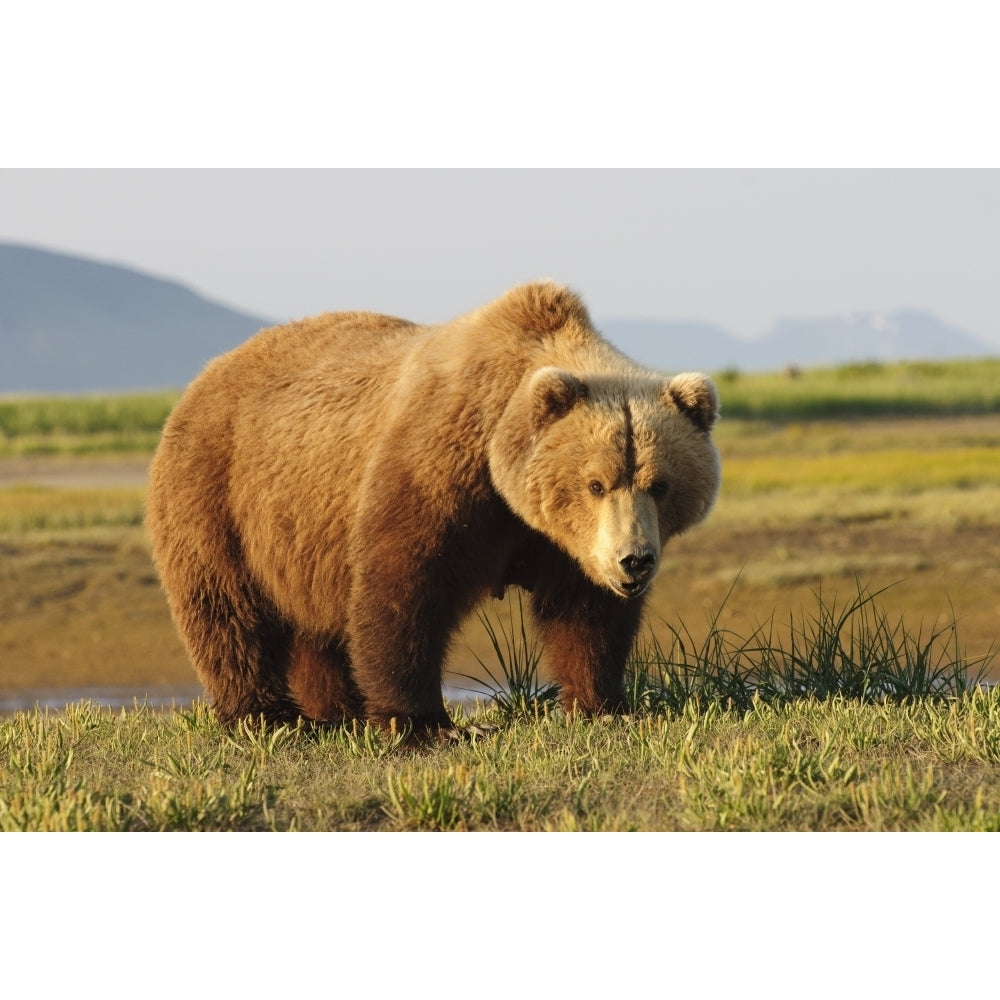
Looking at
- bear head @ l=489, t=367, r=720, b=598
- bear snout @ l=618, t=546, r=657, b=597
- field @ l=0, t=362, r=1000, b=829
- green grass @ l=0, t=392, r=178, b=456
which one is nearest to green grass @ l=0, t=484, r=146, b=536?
field @ l=0, t=362, r=1000, b=829

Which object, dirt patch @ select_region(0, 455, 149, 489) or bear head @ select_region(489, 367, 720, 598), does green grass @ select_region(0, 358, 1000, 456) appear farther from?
bear head @ select_region(489, 367, 720, 598)

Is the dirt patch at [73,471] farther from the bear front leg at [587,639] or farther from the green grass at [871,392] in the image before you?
the bear front leg at [587,639]

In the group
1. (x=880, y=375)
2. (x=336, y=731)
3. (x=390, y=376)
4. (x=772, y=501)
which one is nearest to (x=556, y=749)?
(x=336, y=731)

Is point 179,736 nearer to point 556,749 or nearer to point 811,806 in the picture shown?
point 556,749

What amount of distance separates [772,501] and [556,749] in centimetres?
1337

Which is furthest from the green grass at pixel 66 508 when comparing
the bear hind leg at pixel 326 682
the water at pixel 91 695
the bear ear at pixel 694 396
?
the bear ear at pixel 694 396

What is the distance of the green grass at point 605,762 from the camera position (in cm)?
529

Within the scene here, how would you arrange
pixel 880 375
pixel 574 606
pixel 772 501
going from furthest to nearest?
pixel 880 375
pixel 772 501
pixel 574 606

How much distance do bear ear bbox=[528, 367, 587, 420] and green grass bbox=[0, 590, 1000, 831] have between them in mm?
1450

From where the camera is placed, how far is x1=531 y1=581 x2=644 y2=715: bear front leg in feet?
22.1

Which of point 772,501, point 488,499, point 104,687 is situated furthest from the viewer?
point 772,501

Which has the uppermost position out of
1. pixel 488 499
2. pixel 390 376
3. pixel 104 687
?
pixel 390 376

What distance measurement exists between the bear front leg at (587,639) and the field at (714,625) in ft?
0.71

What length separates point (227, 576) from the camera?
737cm
